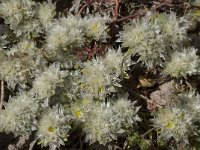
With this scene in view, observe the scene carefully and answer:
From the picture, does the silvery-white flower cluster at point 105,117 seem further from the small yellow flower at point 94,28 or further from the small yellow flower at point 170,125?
the small yellow flower at point 94,28

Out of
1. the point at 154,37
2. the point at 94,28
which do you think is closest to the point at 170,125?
the point at 154,37

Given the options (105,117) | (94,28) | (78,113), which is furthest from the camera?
(94,28)

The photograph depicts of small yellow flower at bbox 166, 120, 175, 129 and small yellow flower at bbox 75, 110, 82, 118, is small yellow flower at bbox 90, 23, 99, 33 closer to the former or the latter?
small yellow flower at bbox 75, 110, 82, 118

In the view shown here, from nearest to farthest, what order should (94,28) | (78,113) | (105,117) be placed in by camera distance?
(105,117)
(78,113)
(94,28)

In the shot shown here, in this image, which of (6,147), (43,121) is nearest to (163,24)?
(43,121)

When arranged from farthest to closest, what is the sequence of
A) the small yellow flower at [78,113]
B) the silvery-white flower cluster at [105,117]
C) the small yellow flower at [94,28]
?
the small yellow flower at [94,28]
the small yellow flower at [78,113]
the silvery-white flower cluster at [105,117]

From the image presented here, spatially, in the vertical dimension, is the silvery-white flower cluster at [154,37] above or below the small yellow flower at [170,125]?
above

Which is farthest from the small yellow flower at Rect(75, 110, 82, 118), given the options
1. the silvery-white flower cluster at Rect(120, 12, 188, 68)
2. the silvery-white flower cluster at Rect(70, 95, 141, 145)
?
the silvery-white flower cluster at Rect(120, 12, 188, 68)

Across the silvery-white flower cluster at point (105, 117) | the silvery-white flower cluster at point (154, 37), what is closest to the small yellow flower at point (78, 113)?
the silvery-white flower cluster at point (105, 117)

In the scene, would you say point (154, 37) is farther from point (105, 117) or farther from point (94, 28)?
point (105, 117)

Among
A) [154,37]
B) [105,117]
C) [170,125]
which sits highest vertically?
[154,37]

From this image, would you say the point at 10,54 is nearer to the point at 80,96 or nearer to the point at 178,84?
the point at 80,96
